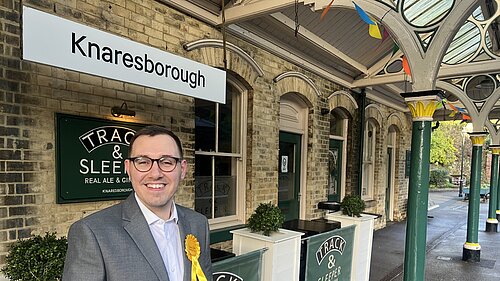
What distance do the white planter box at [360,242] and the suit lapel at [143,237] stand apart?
11.5ft

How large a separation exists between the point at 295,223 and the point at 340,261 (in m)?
0.84

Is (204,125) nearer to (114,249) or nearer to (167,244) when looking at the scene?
(167,244)

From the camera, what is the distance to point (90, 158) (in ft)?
9.36

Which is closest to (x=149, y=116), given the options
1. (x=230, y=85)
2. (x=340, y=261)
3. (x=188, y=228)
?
(x=230, y=85)

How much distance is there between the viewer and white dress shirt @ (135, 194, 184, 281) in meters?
1.29

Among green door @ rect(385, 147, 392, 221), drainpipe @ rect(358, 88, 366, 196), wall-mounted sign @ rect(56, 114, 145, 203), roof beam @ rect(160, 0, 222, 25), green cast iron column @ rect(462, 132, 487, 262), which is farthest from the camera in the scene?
green door @ rect(385, 147, 392, 221)

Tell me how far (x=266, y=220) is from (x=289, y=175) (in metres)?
2.68

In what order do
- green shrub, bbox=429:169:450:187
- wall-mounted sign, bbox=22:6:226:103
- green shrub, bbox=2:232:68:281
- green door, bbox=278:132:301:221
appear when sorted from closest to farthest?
wall-mounted sign, bbox=22:6:226:103
green shrub, bbox=2:232:68:281
green door, bbox=278:132:301:221
green shrub, bbox=429:169:450:187

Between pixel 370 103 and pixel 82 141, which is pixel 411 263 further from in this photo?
pixel 370 103

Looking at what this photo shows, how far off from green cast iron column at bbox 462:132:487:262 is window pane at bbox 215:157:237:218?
17.8 feet

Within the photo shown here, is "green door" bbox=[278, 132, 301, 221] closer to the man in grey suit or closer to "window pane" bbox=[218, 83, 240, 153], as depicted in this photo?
"window pane" bbox=[218, 83, 240, 153]

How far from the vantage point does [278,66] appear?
199 inches

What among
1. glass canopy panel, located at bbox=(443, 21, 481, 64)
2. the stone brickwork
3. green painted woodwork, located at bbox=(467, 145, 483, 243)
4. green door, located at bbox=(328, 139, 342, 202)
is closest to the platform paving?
green painted woodwork, located at bbox=(467, 145, 483, 243)

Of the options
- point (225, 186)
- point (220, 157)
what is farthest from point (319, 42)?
point (225, 186)
